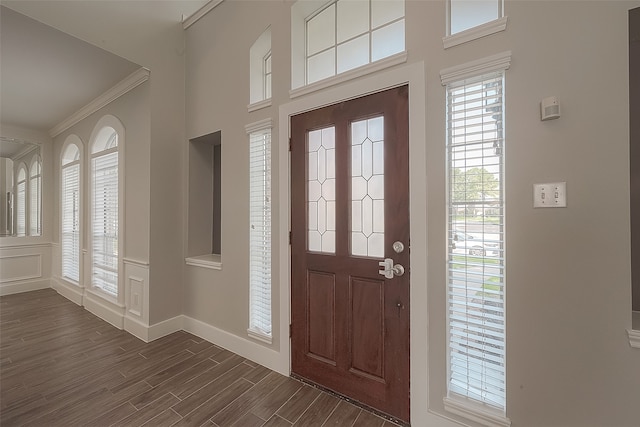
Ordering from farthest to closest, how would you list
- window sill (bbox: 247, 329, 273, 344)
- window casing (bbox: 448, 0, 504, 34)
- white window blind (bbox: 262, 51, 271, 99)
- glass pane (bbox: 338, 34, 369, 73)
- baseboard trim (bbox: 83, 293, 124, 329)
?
baseboard trim (bbox: 83, 293, 124, 329)
white window blind (bbox: 262, 51, 271, 99)
window sill (bbox: 247, 329, 273, 344)
glass pane (bbox: 338, 34, 369, 73)
window casing (bbox: 448, 0, 504, 34)

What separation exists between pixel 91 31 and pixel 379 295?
3.48 metres

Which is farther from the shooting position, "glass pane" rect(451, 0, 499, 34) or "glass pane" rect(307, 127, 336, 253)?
"glass pane" rect(307, 127, 336, 253)

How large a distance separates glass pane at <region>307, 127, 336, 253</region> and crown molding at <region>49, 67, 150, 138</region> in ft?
7.36

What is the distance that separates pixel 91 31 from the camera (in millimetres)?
2432

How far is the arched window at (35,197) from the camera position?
4219 millimetres

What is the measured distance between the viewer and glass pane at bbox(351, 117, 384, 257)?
1.80 meters

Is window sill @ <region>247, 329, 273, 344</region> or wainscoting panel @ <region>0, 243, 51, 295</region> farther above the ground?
wainscoting panel @ <region>0, 243, 51, 295</region>

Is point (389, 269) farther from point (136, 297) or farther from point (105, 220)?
point (105, 220)

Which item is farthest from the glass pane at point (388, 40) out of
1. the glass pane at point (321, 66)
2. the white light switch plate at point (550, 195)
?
the white light switch plate at point (550, 195)

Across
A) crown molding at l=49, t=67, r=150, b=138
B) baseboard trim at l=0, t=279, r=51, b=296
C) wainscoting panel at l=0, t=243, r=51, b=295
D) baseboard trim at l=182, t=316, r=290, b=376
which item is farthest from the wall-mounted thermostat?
baseboard trim at l=0, t=279, r=51, b=296

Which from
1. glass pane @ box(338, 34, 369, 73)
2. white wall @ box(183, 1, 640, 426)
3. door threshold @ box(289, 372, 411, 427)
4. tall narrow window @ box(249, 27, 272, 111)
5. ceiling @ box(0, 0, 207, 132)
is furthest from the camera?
tall narrow window @ box(249, 27, 272, 111)

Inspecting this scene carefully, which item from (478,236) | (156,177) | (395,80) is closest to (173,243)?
(156,177)

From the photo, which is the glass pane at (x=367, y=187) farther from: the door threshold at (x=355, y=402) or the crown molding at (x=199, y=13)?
the crown molding at (x=199, y=13)

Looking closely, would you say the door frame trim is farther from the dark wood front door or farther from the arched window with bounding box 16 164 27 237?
the arched window with bounding box 16 164 27 237
